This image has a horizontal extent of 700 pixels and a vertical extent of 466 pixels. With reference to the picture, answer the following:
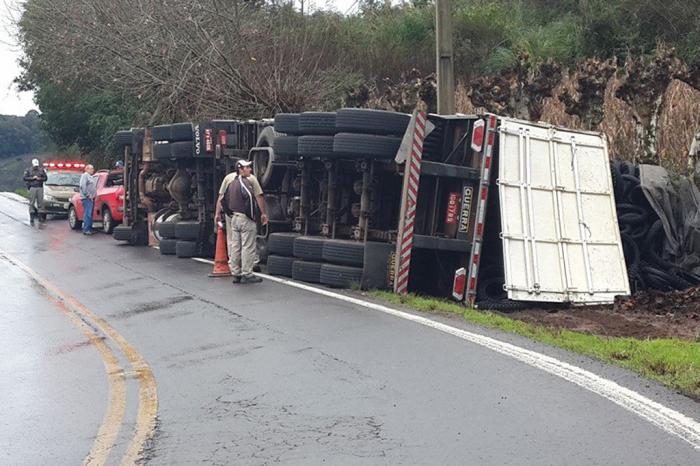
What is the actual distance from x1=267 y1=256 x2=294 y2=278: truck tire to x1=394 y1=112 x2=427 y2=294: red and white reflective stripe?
7.86 ft

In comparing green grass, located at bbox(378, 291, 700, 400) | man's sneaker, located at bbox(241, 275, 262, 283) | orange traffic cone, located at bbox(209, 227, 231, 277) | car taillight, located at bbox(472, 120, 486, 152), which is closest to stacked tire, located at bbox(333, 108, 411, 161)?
car taillight, located at bbox(472, 120, 486, 152)

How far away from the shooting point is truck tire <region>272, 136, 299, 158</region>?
14625mm

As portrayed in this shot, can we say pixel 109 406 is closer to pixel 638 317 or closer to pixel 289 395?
pixel 289 395

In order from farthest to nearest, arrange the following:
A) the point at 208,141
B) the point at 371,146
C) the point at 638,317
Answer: the point at 208,141 < the point at 371,146 < the point at 638,317

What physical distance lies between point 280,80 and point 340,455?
66.6 ft

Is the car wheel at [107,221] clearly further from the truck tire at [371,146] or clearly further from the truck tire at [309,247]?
the truck tire at [371,146]

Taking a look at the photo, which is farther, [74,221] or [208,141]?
[74,221]

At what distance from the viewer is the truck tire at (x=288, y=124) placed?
14.7 m

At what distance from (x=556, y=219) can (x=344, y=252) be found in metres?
2.93

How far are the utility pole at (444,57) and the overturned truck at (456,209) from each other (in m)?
2.97

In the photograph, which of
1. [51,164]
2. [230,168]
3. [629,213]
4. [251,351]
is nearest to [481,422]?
[251,351]

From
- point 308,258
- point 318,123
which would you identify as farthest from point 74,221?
point 318,123

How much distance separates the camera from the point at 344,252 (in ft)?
45.1

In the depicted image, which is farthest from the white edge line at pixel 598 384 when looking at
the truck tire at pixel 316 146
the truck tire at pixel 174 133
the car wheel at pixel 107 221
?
the car wheel at pixel 107 221
